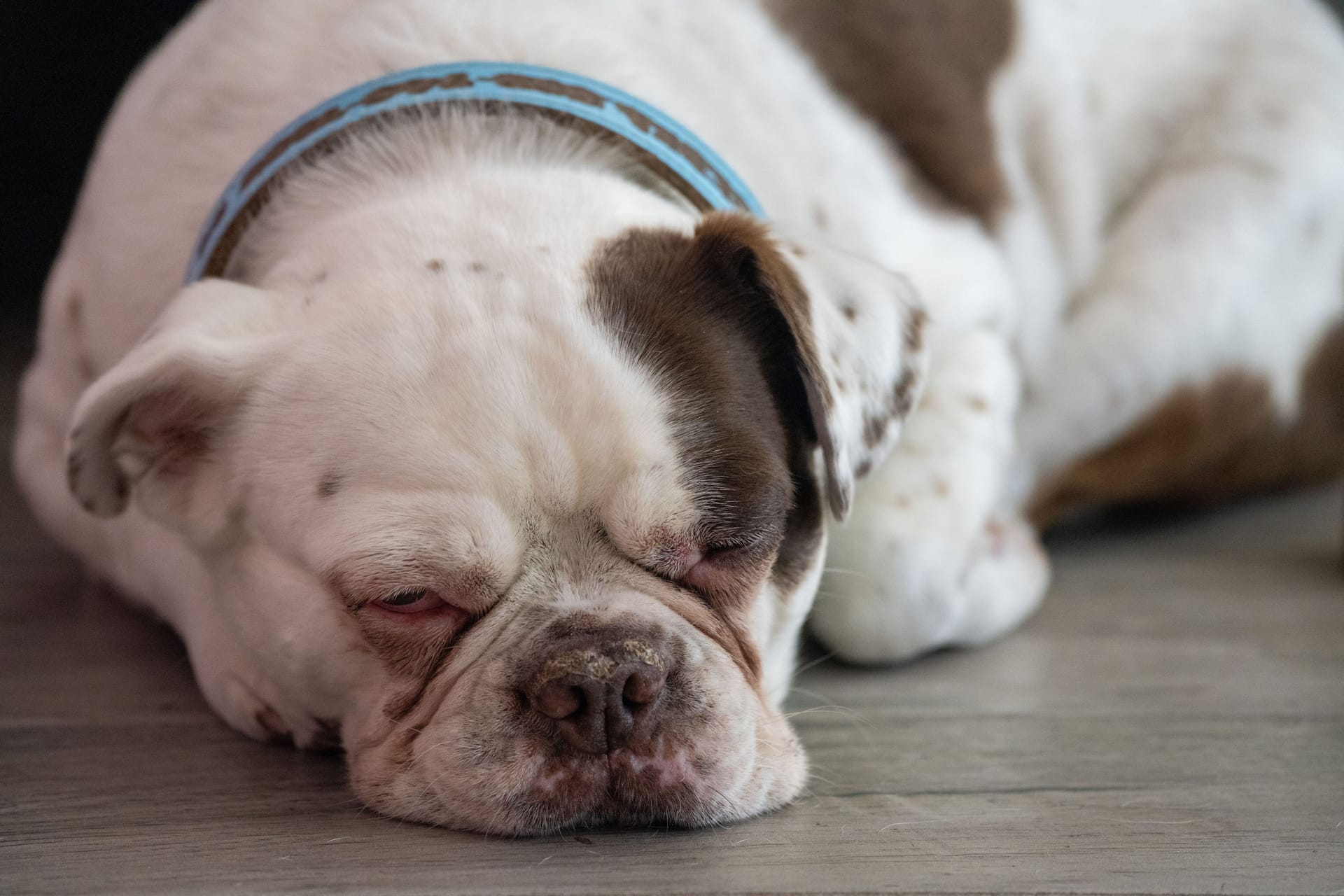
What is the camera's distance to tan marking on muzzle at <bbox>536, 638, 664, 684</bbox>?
1.42m

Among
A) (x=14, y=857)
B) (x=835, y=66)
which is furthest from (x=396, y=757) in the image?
(x=835, y=66)

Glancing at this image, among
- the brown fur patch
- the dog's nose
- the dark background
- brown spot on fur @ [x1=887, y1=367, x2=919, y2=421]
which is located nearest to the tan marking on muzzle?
the dog's nose

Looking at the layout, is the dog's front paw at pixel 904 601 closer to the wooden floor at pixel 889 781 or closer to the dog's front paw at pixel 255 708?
the wooden floor at pixel 889 781

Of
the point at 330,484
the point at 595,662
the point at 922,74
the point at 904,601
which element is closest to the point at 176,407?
the point at 330,484

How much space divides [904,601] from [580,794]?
757 millimetres

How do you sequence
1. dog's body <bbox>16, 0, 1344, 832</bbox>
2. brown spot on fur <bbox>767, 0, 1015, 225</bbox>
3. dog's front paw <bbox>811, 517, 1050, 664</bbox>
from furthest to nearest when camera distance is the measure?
brown spot on fur <bbox>767, 0, 1015, 225</bbox> < dog's front paw <bbox>811, 517, 1050, 664</bbox> < dog's body <bbox>16, 0, 1344, 832</bbox>

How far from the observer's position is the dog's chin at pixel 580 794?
146cm

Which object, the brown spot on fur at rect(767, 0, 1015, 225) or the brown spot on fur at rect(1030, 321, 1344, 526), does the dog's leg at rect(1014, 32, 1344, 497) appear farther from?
the brown spot on fur at rect(767, 0, 1015, 225)

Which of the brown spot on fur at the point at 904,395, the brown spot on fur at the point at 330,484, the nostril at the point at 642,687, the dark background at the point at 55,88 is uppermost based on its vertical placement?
the brown spot on fur at the point at 904,395

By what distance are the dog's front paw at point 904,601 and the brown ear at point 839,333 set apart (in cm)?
30

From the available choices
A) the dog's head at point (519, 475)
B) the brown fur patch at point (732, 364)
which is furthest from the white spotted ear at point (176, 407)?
the brown fur patch at point (732, 364)

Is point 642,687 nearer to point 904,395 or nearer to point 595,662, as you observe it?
point 595,662

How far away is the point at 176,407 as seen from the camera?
1.68 meters

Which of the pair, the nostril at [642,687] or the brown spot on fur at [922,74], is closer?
the nostril at [642,687]
